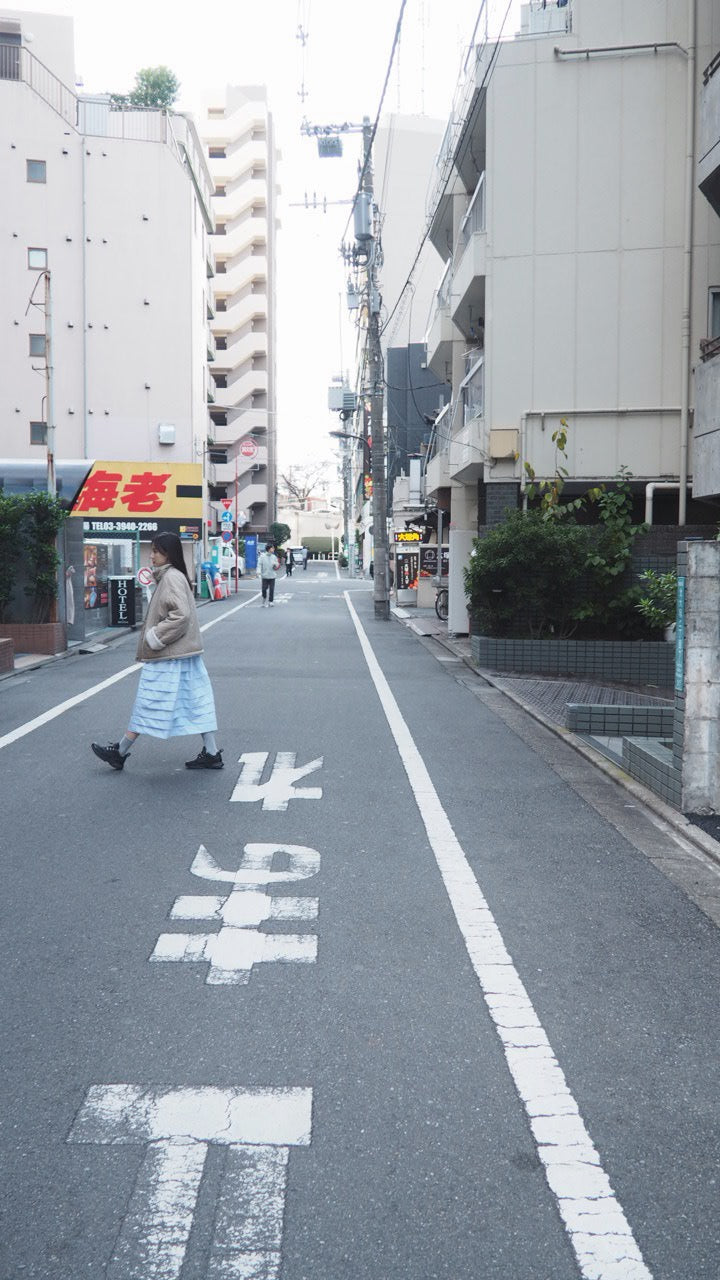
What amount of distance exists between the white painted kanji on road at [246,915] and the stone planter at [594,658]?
1035 centimetres

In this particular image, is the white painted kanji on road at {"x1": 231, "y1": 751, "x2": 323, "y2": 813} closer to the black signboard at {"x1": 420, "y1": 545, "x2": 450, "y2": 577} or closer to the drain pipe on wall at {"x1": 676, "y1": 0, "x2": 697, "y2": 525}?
the drain pipe on wall at {"x1": 676, "y1": 0, "x2": 697, "y2": 525}

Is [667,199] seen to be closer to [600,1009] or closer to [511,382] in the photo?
[511,382]

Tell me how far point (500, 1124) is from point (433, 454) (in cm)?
2769

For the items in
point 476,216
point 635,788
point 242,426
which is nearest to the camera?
point 635,788

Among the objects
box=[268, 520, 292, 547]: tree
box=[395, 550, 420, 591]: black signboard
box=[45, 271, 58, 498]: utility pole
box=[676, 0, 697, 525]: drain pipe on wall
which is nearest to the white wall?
box=[268, 520, 292, 547]: tree

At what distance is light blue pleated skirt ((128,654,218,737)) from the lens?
842 cm

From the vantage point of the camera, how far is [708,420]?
15055mm

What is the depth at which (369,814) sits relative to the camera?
734cm

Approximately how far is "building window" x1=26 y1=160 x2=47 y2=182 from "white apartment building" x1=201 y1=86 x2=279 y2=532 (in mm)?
31717

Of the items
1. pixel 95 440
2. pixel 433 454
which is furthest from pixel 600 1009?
pixel 95 440

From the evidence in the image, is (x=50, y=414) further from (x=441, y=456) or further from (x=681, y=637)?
(x=681, y=637)

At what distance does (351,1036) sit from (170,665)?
4.93 metres

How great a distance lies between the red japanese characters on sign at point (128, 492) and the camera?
41125 mm

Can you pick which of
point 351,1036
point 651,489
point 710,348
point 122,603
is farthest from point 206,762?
point 122,603
